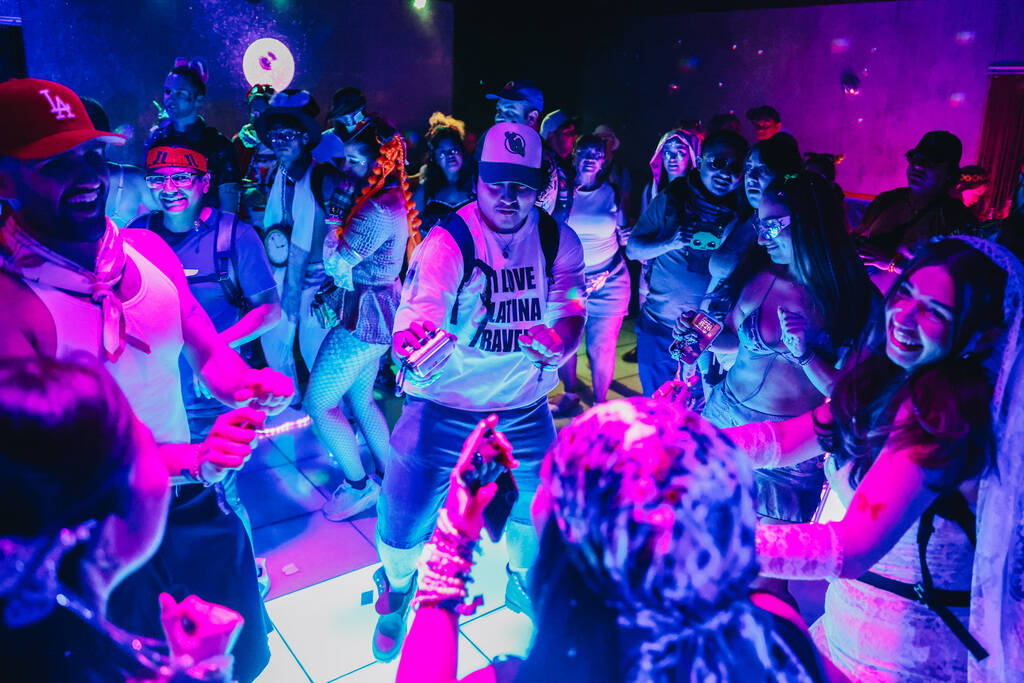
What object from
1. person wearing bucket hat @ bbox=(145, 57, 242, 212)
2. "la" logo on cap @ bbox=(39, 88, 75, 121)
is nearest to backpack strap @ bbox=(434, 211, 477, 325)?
"la" logo on cap @ bbox=(39, 88, 75, 121)

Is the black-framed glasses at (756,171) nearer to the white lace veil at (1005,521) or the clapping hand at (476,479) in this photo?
the white lace veil at (1005,521)

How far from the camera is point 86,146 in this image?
A: 1.68m

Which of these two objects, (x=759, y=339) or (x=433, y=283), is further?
(x=759, y=339)

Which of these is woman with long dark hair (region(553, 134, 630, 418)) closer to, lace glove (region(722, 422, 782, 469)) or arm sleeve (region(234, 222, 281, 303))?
arm sleeve (region(234, 222, 281, 303))

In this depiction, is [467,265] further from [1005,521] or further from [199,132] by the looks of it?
[199,132]

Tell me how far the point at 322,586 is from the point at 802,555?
247 cm

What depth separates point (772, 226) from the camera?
2867 mm

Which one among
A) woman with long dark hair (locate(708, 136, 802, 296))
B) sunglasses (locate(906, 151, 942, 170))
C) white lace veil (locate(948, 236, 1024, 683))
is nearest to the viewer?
white lace veil (locate(948, 236, 1024, 683))

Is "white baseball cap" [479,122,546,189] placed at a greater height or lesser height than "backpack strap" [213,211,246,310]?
greater

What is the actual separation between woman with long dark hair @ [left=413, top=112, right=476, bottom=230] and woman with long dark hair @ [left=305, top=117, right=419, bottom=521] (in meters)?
1.52

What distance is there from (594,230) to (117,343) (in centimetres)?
391

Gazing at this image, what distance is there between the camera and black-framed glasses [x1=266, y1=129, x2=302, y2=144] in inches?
181

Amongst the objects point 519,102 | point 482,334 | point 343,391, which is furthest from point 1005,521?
point 519,102

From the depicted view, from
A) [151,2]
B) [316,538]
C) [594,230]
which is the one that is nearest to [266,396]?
[316,538]
